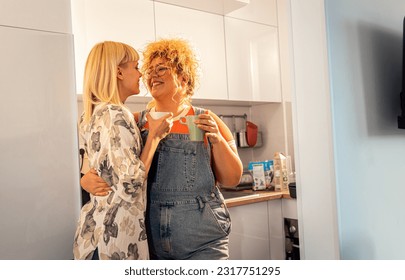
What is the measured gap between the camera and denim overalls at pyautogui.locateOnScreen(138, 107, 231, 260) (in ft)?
2.68

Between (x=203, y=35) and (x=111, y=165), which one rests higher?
(x=203, y=35)

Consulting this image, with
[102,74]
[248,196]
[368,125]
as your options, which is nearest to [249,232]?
[248,196]

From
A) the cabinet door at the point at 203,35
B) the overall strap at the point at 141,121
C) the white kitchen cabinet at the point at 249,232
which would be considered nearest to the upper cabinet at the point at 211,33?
the cabinet door at the point at 203,35

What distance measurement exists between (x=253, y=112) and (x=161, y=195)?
67.3 inches

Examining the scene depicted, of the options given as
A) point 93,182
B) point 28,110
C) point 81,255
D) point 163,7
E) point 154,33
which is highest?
point 163,7

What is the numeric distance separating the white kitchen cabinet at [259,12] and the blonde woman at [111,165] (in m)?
1.47

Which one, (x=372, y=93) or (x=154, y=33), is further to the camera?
(x=154, y=33)

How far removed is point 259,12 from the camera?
7.35 ft

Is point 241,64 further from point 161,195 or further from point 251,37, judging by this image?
point 161,195

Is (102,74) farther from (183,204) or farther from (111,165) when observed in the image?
(183,204)

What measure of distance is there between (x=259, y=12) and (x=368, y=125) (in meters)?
1.36

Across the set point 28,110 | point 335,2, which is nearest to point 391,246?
point 335,2

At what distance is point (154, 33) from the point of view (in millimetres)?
1784

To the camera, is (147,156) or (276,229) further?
(276,229)
